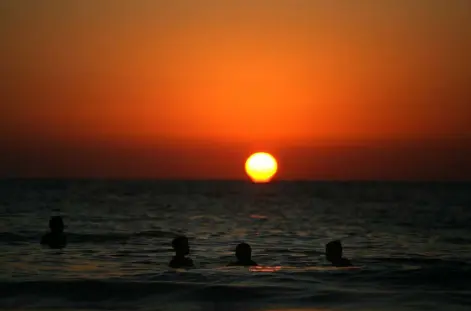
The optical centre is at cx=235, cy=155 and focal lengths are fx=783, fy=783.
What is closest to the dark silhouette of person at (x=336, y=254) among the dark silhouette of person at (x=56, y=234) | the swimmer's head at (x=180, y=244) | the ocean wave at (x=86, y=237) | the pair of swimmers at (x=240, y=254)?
the pair of swimmers at (x=240, y=254)

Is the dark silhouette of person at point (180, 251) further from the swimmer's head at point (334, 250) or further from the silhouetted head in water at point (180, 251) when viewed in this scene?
the swimmer's head at point (334, 250)

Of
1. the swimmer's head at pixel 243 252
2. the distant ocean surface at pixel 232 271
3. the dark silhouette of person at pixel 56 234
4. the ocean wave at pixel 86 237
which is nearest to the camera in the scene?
the distant ocean surface at pixel 232 271

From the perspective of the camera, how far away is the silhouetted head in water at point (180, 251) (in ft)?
83.8

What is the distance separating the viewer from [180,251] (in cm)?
2581

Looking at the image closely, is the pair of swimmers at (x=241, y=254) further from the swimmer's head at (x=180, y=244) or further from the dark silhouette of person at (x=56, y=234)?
the dark silhouette of person at (x=56, y=234)

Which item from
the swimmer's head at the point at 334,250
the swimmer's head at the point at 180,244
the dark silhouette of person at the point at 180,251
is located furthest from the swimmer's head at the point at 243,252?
the swimmer's head at the point at 334,250

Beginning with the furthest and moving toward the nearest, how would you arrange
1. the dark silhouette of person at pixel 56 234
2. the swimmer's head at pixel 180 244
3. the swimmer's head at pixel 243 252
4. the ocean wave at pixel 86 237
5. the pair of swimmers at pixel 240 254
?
the ocean wave at pixel 86 237 → the dark silhouette of person at pixel 56 234 → the swimmer's head at pixel 243 252 → the pair of swimmers at pixel 240 254 → the swimmer's head at pixel 180 244

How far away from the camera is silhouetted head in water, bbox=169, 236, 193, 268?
25547 millimetres

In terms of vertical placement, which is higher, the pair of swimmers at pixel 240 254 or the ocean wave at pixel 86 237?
the ocean wave at pixel 86 237

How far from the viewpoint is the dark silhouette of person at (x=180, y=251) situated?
83.8 ft

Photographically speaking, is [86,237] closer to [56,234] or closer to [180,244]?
[56,234]

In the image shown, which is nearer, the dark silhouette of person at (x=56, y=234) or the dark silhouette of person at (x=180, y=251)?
the dark silhouette of person at (x=180, y=251)

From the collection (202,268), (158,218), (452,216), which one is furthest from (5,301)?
(452,216)

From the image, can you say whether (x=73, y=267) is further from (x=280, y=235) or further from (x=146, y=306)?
(x=280, y=235)
